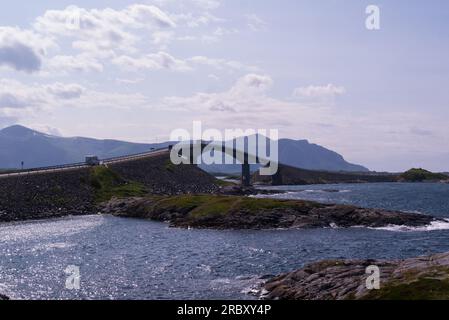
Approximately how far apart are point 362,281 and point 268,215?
6461 cm

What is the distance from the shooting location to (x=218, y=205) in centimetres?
12088

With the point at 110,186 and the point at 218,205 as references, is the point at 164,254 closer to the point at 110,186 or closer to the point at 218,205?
the point at 218,205

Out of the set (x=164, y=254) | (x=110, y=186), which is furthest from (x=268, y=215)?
(x=110, y=186)

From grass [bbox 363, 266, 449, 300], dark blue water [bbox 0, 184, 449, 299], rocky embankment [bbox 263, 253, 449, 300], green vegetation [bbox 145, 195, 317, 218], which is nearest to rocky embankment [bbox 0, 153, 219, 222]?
dark blue water [bbox 0, 184, 449, 299]

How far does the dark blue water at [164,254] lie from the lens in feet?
179

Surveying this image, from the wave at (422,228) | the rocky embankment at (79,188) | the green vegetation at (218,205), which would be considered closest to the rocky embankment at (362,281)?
the wave at (422,228)

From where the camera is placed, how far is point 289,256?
72.1 meters

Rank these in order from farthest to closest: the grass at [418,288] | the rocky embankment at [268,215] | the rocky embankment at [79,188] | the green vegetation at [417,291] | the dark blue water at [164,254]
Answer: the rocky embankment at [79,188] < the rocky embankment at [268,215] < the dark blue water at [164,254] < the grass at [418,288] < the green vegetation at [417,291]

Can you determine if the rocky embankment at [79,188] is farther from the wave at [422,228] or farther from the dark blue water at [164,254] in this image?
the wave at [422,228]

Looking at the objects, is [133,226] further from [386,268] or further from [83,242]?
[386,268]

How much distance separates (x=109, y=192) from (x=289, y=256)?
9427 cm

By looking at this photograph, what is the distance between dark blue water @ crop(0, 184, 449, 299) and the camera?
54.6 meters

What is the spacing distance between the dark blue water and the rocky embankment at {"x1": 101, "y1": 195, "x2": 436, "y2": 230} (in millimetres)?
7015
